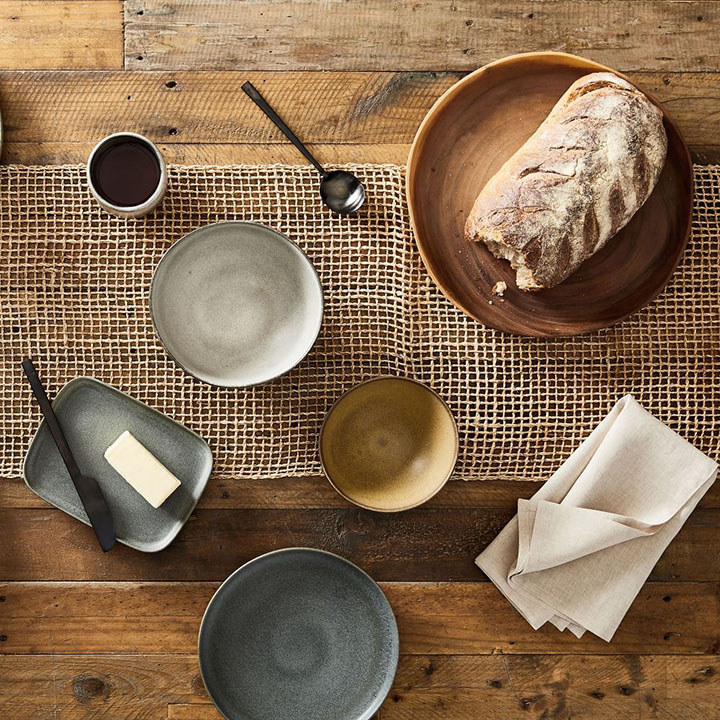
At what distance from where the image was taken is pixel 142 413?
115 centimetres

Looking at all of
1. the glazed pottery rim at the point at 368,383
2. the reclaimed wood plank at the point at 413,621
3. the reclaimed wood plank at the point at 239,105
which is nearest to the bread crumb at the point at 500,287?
the glazed pottery rim at the point at 368,383

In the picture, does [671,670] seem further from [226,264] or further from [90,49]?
[90,49]

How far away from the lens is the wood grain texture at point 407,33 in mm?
1205

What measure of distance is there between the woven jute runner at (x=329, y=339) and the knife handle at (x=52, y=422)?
0.05m

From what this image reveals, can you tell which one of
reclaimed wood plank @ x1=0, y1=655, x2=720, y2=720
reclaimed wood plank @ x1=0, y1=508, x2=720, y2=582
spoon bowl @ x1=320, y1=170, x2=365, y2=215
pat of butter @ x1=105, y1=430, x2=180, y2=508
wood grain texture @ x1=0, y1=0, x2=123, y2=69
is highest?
wood grain texture @ x1=0, y1=0, x2=123, y2=69

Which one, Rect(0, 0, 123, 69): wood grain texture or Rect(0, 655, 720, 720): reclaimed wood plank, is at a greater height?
Rect(0, 0, 123, 69): wood grain texture

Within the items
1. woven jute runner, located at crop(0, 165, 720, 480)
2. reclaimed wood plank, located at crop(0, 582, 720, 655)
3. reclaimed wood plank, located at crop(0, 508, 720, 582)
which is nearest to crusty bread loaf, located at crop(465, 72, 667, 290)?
woven jute runner, located at crop(0, 165, 720, 480)

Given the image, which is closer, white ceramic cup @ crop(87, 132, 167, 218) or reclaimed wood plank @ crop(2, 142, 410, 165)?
white ceramic cup @ crop(87, 132, 167, 218)

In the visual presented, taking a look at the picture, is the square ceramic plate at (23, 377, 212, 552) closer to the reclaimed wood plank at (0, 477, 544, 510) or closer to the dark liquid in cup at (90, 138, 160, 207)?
the reclaimed wood plank at (0, 477, 544, 510)

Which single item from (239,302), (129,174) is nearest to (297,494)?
(239,302)

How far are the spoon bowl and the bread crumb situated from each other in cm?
25

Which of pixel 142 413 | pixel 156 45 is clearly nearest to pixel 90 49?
pixel 156 45

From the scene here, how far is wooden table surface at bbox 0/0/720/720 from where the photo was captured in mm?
1188

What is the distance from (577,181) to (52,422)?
85 cm
